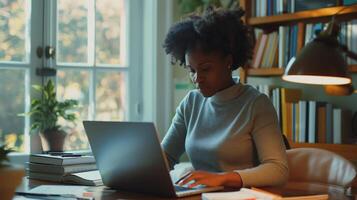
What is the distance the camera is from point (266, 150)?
165 cm

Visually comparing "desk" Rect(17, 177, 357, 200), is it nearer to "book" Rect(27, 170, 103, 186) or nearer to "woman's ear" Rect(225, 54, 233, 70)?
"book" Rect(27, 170, 103, 186)

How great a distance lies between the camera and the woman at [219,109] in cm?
174

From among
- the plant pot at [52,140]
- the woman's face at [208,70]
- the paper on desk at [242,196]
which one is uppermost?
the woman's face at [208,70]

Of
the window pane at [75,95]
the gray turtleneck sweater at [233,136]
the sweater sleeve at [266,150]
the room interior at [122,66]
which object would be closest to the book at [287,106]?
the room interior at [122,66]

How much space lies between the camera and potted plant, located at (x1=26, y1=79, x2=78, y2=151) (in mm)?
2895

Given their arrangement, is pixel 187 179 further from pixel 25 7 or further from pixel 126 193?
pixel 25 7

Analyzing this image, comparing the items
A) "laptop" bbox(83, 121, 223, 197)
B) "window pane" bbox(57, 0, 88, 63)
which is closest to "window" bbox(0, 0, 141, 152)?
"window pane" bbox(57, 0, 88, 63)

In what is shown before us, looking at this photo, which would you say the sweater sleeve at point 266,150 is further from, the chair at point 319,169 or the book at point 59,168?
the book at point 59,168

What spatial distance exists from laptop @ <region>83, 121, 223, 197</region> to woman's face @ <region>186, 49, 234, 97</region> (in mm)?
482

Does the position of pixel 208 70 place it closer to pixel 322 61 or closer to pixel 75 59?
pixel 322 61

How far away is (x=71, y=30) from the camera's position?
3.21 m

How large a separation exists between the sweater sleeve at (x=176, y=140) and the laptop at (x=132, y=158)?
438 mm

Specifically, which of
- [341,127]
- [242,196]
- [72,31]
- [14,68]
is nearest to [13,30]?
[14,68]

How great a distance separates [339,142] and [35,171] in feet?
5.02
